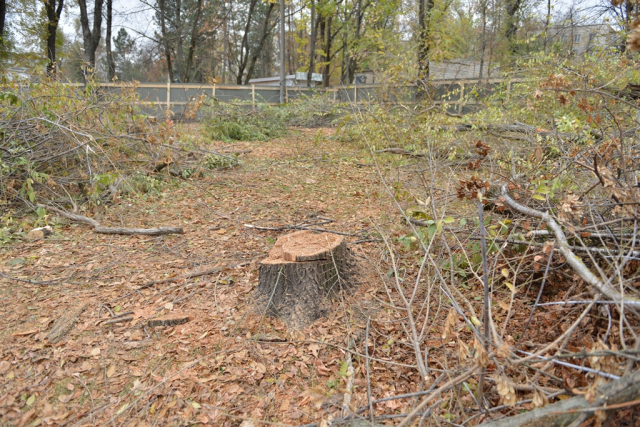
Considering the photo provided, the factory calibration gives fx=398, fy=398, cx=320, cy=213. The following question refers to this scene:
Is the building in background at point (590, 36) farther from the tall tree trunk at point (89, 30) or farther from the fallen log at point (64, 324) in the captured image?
the tall tree trunk at point (89, 30)

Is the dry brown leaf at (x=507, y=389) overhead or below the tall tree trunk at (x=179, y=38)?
below

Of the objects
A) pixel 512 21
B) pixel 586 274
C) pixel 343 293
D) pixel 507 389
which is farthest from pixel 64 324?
pixel 512 21

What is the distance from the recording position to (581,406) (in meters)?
1.49

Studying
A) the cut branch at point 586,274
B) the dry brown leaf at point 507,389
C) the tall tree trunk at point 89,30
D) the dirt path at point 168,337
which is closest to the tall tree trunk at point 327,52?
the tall tree trunk at point 89,30

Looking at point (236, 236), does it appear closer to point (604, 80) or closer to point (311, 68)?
point (604, 80)

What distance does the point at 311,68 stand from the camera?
22.6 meters

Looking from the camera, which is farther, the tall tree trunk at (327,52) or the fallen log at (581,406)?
the tall tree trunk at (327,52)

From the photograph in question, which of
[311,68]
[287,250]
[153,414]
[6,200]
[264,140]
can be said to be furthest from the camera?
[311,68]

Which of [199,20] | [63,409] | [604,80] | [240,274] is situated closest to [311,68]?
[199,20]

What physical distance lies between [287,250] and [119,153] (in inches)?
172

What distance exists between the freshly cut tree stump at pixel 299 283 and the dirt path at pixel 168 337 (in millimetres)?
113

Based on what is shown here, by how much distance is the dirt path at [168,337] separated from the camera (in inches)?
92.0

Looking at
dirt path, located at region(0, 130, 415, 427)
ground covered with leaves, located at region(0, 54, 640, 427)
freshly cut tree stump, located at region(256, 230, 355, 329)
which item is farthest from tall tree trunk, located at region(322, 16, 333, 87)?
freshly cut tree stump, located at region(256, 230, 355, 329)

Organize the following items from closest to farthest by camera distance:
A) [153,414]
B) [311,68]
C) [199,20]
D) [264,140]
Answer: [153,414] < [264,140] < [311,68] < [199,20]
